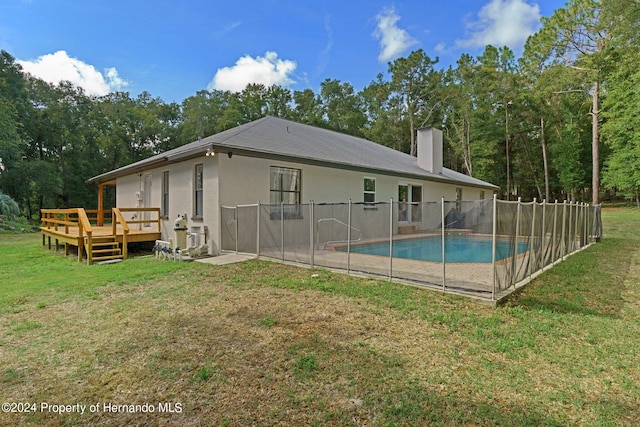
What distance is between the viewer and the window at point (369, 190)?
13.7 meters

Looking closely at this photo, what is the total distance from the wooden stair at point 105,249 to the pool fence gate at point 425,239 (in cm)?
302

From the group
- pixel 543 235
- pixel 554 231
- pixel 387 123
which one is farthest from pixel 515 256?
pixel 387 123

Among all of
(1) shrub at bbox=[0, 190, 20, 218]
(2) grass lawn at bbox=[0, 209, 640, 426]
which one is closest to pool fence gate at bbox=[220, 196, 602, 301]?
(2) grass lawn at bbox=[0, 209, 640, 426]

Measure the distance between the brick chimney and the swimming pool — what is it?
11.9 meters

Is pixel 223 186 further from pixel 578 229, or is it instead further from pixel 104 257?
pixel 578 229

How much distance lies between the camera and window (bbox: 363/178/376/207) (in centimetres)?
1369

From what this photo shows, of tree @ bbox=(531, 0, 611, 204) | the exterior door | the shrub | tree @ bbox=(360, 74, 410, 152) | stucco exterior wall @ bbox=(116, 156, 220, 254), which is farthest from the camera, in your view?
tree @ bbox=(360, 74, 410, 152)

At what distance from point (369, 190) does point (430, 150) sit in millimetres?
5744

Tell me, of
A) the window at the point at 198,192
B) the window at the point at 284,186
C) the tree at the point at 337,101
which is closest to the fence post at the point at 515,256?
the window at the point at 284,186

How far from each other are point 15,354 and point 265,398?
2788 mm

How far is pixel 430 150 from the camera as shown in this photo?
57.6ft

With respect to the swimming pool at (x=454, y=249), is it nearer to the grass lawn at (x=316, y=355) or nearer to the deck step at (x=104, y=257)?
the grass lawn at (x=316, y=355)

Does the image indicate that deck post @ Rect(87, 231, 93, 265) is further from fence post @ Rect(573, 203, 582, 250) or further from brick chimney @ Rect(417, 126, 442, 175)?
brick chimney @ Rect(417, 126, 442, 175)

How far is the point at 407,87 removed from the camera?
3612cm
